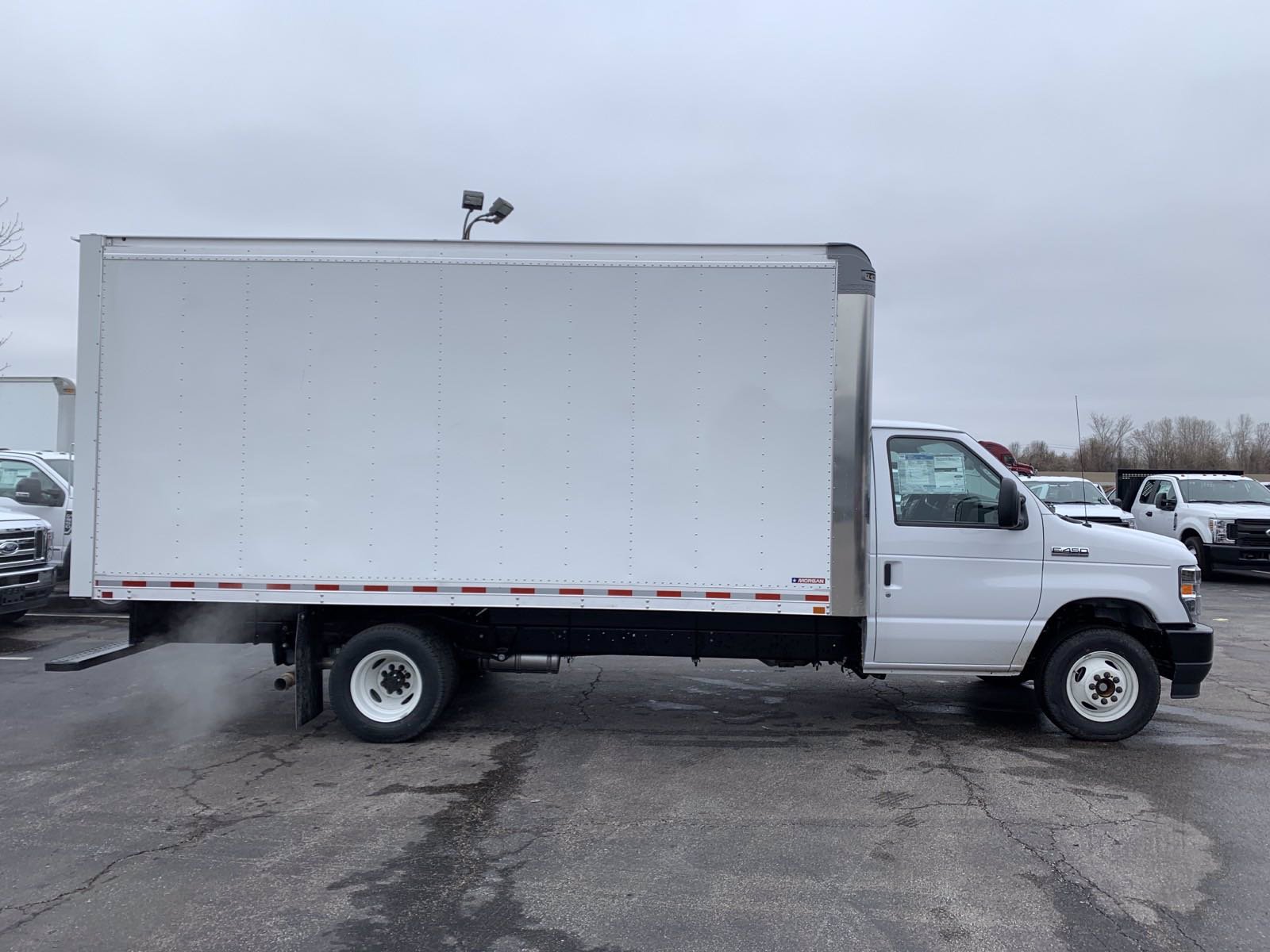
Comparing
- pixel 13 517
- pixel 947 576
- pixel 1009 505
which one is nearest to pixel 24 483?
pixel 13 517

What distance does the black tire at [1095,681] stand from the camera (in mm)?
6453

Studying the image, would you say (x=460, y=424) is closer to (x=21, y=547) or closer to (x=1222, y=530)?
(x=21, y=547)

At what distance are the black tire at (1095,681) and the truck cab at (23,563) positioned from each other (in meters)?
10.6

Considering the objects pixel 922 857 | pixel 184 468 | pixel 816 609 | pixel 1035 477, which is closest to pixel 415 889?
pixel 922 857

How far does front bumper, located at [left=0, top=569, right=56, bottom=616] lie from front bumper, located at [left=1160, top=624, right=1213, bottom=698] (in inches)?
451

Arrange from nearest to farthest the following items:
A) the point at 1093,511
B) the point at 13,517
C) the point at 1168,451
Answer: the point at 13,517, the point at 1093,511, the point at 1168,451

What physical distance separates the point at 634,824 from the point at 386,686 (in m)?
2.41

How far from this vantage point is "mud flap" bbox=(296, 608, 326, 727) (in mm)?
6445

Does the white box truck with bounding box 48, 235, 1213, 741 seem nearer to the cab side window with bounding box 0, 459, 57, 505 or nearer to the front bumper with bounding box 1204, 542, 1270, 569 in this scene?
the cab side window with bounding box 0, 459, 57, 505

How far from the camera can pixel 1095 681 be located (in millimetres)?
6516

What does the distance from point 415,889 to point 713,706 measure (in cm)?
385

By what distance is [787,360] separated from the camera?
6160 mm

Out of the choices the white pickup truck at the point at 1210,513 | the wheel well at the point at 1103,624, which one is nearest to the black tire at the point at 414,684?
the wheel well at the point at 1103,624

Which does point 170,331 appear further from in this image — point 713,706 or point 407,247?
point 713,706
